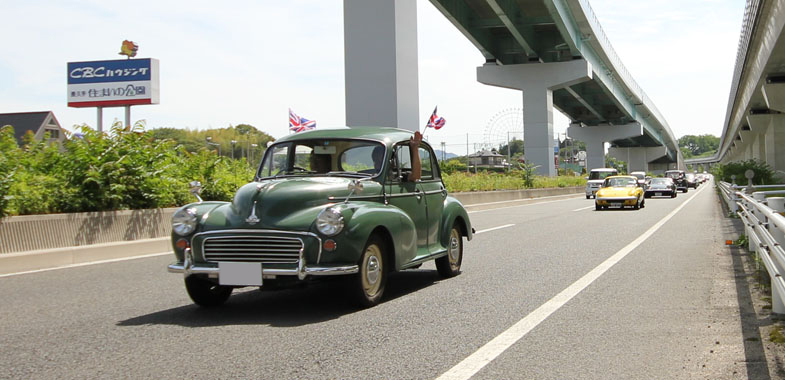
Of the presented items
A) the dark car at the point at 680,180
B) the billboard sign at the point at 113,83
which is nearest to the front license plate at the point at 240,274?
the billboard sign at the point at 113,83

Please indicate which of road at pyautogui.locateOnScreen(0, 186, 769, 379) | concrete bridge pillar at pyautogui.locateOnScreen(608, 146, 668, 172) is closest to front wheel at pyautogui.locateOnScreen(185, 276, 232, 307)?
road at pyautogui.locateOnScreen(0, 186, 769, 379)

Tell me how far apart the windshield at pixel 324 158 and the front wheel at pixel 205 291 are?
1453 mm

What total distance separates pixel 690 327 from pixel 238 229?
12.9ft

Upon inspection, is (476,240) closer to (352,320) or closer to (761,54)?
(352,320)

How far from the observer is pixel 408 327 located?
19.8 ft

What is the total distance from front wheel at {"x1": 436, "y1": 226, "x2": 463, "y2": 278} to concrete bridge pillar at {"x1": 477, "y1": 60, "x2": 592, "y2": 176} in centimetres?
3801

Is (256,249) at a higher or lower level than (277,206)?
lower

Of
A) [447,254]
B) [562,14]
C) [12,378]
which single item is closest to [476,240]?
[447,254]

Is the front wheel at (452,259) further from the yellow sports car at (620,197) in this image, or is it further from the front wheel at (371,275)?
the yellow sports car at (620,197)

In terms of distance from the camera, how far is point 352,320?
21.0ft

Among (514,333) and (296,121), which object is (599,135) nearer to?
(296,121)

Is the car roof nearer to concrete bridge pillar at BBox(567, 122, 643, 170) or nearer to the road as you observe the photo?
the road

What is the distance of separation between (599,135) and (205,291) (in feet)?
264

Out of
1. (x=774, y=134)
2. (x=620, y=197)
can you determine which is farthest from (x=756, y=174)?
(x=620, y=197)
